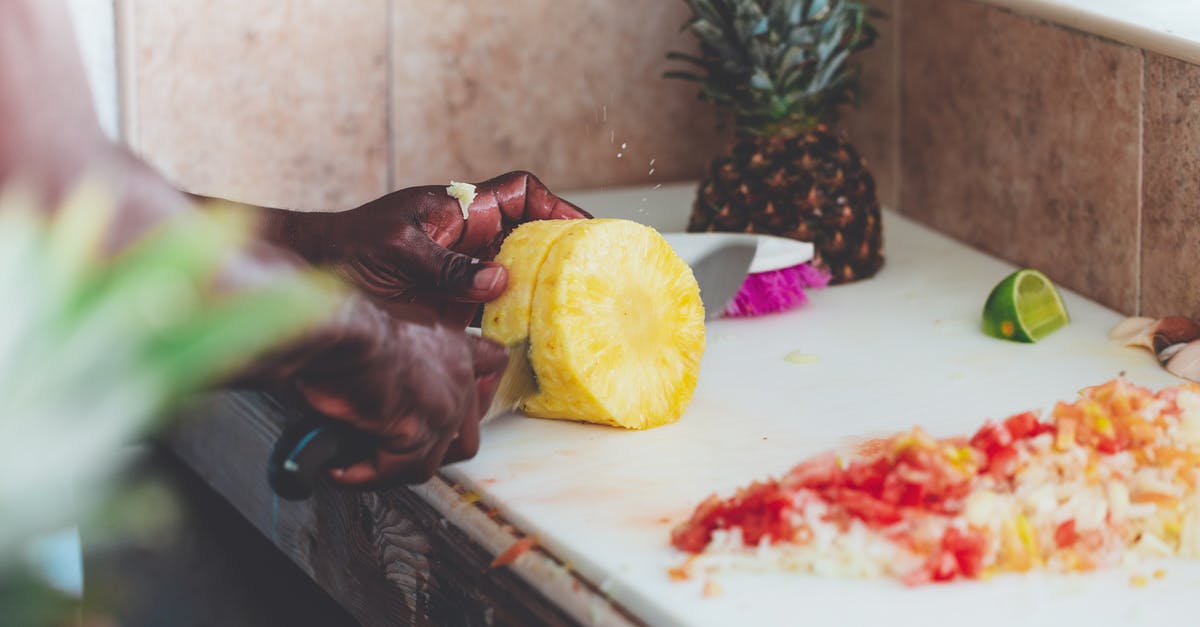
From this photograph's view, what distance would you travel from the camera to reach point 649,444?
44.2 inches

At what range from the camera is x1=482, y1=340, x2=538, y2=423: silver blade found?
43.9 inches

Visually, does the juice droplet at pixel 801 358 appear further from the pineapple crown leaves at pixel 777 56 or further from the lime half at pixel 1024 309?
the pineapple crown leaves at pixel 777 56

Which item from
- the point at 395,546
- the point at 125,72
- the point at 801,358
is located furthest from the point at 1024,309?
the point at 125,72

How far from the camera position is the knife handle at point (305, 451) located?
82 cm

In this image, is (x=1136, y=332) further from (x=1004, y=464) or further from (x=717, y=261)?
(x=1004, y=464)

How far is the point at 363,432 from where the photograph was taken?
852 mm

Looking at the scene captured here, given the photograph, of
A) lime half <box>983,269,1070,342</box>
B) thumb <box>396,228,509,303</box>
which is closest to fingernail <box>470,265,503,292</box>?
thumb <box>396,228,509,303</box>

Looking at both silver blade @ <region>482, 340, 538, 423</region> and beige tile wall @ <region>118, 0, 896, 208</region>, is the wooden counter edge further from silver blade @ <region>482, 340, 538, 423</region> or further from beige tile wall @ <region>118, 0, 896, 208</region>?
beige tile wall @ <region>118, 0, 896, 208</region>

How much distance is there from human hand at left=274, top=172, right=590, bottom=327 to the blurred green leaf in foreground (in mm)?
746

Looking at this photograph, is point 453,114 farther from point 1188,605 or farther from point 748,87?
point 1188,605

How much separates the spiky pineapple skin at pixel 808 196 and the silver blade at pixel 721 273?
174 mm

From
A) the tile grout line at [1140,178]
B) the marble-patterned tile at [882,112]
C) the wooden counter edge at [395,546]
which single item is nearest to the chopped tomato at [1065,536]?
the wooden counter edge at [395,546]

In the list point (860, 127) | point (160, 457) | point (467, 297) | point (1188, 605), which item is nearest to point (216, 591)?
point (160, 457)

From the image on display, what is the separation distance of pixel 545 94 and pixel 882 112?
0.54 meters
